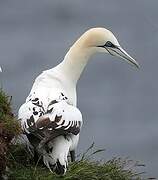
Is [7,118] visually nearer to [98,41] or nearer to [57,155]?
[57,155]

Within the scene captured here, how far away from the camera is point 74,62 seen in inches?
320

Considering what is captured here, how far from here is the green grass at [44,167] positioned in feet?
22.5

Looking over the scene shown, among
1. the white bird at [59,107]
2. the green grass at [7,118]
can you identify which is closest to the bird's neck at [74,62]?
the white bird at [59,107]

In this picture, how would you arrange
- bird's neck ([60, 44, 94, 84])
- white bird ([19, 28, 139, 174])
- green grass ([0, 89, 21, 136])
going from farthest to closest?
1. bird's neck ([60, 44, 94, 84])
2. white bird ([19, 28, 139, 174])
3. green grass ([0, 89, 21, 136])

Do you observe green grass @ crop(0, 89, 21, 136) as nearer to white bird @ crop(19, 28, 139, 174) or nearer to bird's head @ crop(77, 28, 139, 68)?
white bird @ crop(19, 28, 139, 174)

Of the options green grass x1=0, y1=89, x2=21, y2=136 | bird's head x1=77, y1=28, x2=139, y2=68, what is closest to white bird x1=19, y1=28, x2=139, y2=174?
bird's head x1=77, y1=28, x2=139, y2=68

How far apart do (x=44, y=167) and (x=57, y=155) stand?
0.22 meters

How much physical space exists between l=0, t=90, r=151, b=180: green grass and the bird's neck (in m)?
0.90

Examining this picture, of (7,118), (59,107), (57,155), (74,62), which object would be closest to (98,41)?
(74,62)

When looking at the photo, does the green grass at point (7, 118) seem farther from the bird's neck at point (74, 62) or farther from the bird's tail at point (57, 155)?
the bird's neck at point (74, 62)

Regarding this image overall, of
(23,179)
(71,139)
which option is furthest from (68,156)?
(23,179)

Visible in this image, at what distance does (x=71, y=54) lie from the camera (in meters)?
8.15

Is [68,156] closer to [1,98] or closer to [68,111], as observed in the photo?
[68,111]

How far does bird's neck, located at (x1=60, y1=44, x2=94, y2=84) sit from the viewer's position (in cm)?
812
